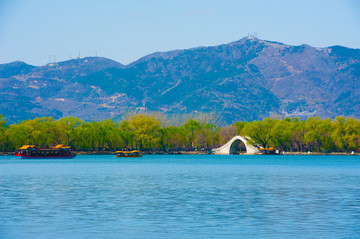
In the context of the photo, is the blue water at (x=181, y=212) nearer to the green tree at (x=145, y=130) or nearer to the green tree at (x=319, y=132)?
the green tree at (x=319, y=132)

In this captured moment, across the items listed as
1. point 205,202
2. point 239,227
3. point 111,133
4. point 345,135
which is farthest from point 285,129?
point 239,227

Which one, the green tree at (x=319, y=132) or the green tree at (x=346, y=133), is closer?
the green tree at (x=346, y=133)

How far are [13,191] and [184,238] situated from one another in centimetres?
3119

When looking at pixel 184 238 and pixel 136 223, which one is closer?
pixel 184 238

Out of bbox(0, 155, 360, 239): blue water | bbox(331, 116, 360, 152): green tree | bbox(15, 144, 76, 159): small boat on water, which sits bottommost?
bbox(0, 155, 360, 239): blue water

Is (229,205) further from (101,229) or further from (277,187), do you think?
(277,187)

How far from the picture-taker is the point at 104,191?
2115 inches

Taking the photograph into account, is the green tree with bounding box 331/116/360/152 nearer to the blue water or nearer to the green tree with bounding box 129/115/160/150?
the green tree with bounding box 129/115/160/150

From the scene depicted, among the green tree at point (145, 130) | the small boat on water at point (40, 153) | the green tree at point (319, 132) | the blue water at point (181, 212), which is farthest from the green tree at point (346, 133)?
the blue water at point (181, 212)

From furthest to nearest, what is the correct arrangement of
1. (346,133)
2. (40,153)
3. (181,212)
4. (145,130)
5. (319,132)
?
1. (145,130)
2. (319,132)
3. (346,133)
4. (40,153)
5. (181,212)

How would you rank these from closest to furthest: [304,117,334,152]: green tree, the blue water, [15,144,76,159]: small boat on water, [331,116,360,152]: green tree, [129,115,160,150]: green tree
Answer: the blue water → [15,144,76,159]: small boat on water → [331,116,360,152]: green tree → [304,117,334,152]: green tree → [129,115,160,150]: green tree

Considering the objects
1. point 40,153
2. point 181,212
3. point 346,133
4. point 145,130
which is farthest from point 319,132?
point 181,212

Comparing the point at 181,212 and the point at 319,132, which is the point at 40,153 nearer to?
the point at 319,132

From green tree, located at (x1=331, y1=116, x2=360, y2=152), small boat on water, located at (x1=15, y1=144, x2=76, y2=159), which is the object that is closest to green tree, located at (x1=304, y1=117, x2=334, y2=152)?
green tree, located at (x1=331, y1=116, x2=360, y2=152)
